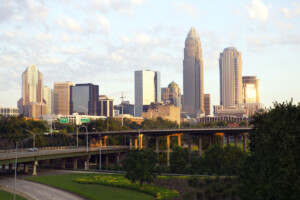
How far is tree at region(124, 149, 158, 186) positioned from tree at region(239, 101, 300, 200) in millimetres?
32588

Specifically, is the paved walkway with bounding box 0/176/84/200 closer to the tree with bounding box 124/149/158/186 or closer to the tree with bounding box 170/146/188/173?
the tree with bounding box 124/149/158/186

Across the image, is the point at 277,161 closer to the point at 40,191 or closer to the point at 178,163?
the point at 40,191

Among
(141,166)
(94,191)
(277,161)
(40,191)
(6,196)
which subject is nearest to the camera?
(277,161)

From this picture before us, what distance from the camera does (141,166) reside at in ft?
267

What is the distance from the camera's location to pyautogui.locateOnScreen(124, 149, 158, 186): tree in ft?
267

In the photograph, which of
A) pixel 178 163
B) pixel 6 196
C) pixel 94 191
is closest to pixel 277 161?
pixel 94 191

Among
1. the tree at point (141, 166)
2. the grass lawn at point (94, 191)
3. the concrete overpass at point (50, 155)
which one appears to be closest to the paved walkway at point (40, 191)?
the grass lawn at point (94, 191)

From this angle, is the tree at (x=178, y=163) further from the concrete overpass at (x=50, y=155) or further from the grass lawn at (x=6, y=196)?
the grass lawn at (x=6, y=196)

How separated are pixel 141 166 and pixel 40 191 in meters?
20.4

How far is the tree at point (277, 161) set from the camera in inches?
1781

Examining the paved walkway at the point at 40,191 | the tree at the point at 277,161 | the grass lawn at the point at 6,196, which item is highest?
the tree at the point at 277,161

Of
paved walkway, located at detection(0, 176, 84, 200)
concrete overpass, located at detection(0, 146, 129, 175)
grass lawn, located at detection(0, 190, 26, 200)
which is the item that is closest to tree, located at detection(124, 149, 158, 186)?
paved walkway, located at detection(0, 176, 84, 200)

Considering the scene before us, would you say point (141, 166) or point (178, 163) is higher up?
point (141, 166)

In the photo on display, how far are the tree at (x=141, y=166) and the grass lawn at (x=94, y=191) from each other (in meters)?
3.28
